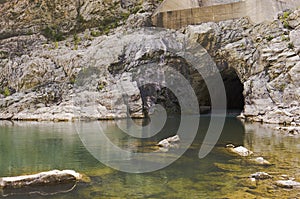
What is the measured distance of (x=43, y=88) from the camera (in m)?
45.9

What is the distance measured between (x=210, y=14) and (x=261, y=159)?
109 feet

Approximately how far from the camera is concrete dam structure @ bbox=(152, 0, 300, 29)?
131 ft

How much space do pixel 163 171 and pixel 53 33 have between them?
47186 mm

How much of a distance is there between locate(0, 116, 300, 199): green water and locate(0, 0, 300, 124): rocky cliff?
17827 mm

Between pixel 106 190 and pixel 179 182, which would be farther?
pixel 179 182

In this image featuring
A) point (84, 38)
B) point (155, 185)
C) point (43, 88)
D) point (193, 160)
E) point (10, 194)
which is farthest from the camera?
point (84, 38)

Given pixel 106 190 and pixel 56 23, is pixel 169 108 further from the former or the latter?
pixel 106 190

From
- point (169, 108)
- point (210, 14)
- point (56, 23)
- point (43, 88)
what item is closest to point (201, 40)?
point (210, 14)

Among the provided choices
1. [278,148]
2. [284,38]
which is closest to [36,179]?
[278,148]

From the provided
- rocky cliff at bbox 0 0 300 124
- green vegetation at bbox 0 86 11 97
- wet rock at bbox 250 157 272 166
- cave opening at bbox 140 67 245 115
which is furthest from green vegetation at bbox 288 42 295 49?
green vegetation at bbox 0 86 11 97

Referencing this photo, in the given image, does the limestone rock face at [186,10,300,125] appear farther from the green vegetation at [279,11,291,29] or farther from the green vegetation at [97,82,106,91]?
the green vegetation at [97,82,106,91]

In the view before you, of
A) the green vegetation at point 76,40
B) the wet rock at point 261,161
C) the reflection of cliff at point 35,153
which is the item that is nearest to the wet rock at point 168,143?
the reflection of cliff at point 35,153

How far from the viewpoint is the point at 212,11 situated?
43625mm

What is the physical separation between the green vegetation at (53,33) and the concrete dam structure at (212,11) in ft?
56.6
